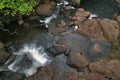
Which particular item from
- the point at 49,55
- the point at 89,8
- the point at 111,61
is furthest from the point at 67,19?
the point at 111,61

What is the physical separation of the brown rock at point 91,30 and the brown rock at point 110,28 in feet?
1.09

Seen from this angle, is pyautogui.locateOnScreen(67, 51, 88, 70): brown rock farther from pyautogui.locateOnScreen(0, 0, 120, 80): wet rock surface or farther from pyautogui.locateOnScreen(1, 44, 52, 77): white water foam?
pyautogui.locateOnScreen(1, 44, 52, 77): white water foam

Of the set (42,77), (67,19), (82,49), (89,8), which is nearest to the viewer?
(42,77)

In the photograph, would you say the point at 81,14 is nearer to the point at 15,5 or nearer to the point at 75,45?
the point at 75,45

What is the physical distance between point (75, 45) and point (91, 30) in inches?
85.1

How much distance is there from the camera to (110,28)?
57.2 feet

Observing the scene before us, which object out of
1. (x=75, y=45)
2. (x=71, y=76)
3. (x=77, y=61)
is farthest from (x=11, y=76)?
(x=75, y=45)

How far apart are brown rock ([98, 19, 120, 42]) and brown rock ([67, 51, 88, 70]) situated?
10.8 ft

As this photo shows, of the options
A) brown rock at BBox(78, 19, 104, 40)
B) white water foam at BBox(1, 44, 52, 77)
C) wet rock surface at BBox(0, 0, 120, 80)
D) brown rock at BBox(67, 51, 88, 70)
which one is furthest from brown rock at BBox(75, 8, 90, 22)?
white water foam at BBox(1, 44, 52, 77)

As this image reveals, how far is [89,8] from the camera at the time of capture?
20859 millimetres

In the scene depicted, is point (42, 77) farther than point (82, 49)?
No

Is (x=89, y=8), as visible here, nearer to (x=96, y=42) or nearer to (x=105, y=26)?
(x=105, y=26)

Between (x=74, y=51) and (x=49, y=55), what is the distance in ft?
5.82

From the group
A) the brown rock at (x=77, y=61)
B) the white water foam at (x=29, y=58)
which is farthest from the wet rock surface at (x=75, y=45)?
the white water foam at (x=29, y=58)
